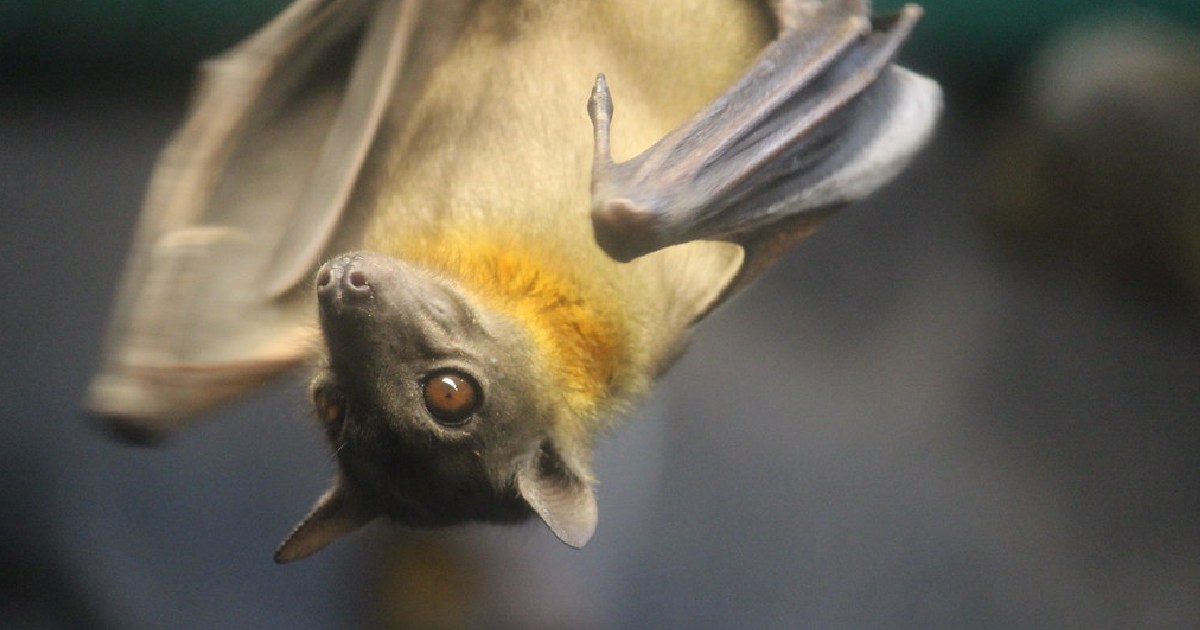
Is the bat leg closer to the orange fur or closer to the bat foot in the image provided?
the bat foot

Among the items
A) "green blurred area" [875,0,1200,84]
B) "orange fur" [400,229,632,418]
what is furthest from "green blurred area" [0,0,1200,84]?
"orange fur" [400,229,632,418]

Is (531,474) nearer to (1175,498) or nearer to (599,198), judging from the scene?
(599,198)

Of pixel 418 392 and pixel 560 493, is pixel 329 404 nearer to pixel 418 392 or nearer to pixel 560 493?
pixel 418 392

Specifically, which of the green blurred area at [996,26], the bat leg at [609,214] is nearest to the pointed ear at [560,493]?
the bat leg at [609,214]

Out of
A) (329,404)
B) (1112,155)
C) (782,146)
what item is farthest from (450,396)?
(1112,155)

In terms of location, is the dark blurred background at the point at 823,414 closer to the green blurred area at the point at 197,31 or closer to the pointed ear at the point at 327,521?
the green blurred area at the point at 197,31
